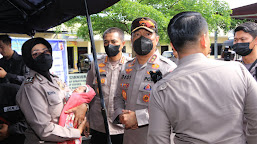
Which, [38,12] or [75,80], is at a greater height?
[38,12]

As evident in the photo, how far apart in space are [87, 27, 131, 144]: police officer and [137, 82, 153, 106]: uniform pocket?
2.53ft

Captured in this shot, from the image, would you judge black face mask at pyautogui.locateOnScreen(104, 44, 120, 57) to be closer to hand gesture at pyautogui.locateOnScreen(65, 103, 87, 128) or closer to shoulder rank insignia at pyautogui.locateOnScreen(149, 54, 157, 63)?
shoulder rank insignia at pyautogui.locateOnScreen(149, 54, 157, 63)

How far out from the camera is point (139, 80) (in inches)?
81.1

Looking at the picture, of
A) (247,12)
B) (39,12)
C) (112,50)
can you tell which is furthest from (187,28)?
(247,12)

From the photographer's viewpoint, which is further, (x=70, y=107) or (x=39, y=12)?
(x=39, y=12)

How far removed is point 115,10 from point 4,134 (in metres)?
7.96

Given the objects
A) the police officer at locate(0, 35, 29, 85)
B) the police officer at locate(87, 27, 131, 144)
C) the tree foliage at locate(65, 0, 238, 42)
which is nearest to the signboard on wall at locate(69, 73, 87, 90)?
the police officer at locate(0, 35, 29, 85)

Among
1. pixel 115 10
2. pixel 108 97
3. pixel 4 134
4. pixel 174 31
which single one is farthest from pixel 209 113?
pixel 115 10

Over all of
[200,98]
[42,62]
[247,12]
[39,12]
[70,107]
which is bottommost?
[70,107]

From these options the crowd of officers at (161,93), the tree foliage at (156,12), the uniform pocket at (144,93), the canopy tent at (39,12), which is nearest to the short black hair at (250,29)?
the crowd of officers at (161,93)

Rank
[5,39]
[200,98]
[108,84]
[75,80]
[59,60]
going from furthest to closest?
1. [75,80]
2. [59,60]
3. [5,39]
4. [108,84]
5. [200,98]

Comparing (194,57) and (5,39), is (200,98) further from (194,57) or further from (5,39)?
(5,39)

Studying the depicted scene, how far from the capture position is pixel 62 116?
184 centimetres

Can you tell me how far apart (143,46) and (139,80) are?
364mm
